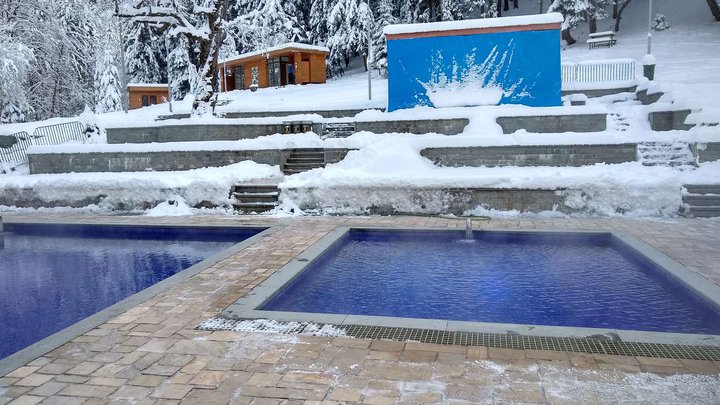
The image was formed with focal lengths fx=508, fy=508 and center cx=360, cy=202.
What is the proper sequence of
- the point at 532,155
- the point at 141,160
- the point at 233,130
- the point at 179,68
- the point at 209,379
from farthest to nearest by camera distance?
the point at 179,68
the point at 233,130
the point at 141,160
the point at 532,155
the point at 209,379

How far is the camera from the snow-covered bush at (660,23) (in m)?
34.2

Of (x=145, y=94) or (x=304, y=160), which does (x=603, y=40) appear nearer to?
(x=304, y=160)

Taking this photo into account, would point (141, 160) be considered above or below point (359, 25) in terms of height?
below

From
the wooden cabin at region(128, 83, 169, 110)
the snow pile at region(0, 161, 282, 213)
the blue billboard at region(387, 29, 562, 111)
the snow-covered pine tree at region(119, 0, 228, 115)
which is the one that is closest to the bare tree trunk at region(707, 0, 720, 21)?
the blue billboard at region(387, 29, 562, 111)

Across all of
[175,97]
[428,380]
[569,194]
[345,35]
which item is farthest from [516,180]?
→ [175,97]

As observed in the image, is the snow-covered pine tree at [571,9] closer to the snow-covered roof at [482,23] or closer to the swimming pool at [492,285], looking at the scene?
the snow-covered roof at [482,23]

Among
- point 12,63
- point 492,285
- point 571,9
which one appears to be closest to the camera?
point 492,285

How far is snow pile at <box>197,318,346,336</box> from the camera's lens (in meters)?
4.99

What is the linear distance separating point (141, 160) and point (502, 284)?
11.9m

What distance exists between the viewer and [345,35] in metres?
37.7

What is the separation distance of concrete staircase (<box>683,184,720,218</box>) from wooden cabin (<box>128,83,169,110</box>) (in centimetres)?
3786

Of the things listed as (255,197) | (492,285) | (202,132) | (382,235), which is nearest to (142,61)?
(202,132)

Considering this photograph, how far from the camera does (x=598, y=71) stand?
2336 centimetres

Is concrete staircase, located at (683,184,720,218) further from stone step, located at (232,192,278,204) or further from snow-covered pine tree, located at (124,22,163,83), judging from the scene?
snow-covered pine tree, located at (124,22,163,83)
